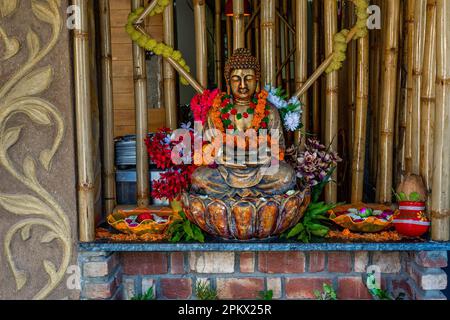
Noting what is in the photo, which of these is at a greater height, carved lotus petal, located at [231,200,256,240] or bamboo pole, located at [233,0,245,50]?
bamboo pole, located at [233,0,245,50]

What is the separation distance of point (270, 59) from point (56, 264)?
5.10 ft

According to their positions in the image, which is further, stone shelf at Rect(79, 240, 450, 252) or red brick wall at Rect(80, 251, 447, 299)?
red brick wall at Rect(80, 251, 447, 299)

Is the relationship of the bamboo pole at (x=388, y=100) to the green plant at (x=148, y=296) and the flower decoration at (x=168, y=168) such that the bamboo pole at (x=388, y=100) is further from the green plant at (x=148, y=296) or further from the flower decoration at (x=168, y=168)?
the green plant at (x=148, y=296)

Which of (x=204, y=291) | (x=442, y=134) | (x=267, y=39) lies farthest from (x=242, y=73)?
(x=204, y=291)

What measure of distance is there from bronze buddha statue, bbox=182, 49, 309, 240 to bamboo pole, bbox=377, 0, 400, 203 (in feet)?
1.80

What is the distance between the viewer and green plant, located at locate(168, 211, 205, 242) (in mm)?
2332

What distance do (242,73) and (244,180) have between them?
1.78ft

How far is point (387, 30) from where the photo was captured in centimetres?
256

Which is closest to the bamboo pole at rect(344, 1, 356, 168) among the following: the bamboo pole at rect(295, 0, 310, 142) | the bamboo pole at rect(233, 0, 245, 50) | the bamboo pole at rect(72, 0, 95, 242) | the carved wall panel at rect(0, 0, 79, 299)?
the bamboo pole at rect(295, 0, 310, 142)

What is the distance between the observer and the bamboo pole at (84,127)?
2.28 m

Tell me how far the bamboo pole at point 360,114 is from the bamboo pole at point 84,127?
141 centimetres

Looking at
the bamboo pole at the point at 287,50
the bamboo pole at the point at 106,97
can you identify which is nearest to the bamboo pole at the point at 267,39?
the bamboo pole at the point at 106,97

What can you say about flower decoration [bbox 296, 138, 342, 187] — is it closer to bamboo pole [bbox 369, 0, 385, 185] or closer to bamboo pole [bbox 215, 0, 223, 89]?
bamboo pole [bbox 369, 0, 385, 185]

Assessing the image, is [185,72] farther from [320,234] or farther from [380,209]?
[380,209]
